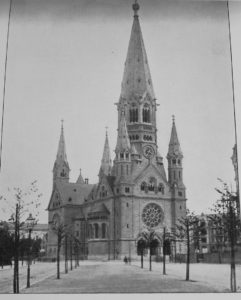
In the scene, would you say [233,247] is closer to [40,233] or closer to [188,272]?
[188,272]

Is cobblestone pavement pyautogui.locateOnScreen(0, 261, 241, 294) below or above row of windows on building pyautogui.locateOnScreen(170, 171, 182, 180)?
below

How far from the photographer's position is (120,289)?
8.64 m

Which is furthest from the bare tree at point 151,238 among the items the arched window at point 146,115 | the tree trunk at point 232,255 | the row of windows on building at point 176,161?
the tree trunk at point 232,255

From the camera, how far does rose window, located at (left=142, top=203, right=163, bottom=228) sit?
18.0 meters

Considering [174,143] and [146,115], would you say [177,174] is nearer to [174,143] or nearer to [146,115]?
[174,143]

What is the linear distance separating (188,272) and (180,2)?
17.1ft

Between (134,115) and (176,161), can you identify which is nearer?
(176,161)

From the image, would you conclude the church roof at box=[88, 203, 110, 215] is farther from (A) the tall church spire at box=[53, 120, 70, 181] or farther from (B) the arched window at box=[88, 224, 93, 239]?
(A) the tall church spire at box=[53, 120, 70, 181]

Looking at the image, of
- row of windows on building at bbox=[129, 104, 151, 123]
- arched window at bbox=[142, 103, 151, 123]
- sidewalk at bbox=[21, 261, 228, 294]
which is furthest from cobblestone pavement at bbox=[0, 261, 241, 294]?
arched window at bbox=[142, 103, 151, 123]

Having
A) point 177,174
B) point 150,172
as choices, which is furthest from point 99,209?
point 177,174

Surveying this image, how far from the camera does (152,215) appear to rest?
1819 centimetres

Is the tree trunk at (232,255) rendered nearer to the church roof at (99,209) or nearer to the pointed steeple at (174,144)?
the pointed steeple at (174,144)

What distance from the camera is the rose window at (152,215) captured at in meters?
18.0
